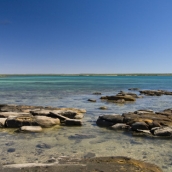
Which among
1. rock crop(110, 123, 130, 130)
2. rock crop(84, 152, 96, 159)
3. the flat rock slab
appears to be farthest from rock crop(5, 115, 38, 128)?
the flat rock slab

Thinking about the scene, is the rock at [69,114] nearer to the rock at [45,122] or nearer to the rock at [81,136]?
the rock at [45,122]

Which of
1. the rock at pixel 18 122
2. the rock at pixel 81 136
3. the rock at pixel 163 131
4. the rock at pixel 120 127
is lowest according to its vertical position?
the rock at pixel 81 136

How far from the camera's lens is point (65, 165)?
7168mm

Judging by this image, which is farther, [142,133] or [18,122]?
[18,122]

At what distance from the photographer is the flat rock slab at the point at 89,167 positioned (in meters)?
6.80

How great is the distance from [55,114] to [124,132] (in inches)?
207

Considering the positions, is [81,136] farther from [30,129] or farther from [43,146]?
[30,129]

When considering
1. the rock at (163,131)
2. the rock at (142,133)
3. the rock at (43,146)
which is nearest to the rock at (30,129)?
the rock at (43,146)

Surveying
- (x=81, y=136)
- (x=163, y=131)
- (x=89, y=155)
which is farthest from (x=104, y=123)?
(x=89, y=155)

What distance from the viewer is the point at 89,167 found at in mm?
6992

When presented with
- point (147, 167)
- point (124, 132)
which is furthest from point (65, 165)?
point (124, 132)

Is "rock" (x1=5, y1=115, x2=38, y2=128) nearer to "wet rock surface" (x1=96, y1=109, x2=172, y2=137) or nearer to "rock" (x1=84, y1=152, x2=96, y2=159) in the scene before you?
"wet rock surface" (x1=96, y1=109, x2=172, y2=137)

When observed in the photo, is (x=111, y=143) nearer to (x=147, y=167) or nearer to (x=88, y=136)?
(x=88, y=136)

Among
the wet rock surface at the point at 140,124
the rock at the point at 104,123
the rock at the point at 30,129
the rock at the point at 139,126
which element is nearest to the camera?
the wet rock surface at the point at 140,124
